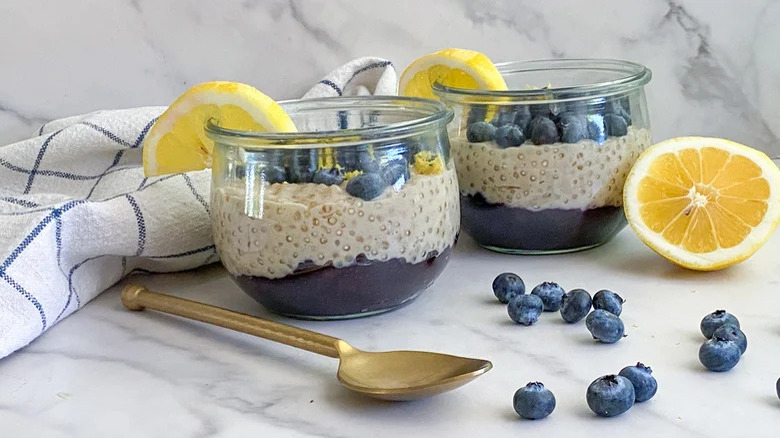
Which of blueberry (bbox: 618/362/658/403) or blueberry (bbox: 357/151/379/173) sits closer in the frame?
blueberry (bbox: 618/362/658/403)

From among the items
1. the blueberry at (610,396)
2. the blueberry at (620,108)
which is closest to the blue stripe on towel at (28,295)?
the blueberry at (610,396)

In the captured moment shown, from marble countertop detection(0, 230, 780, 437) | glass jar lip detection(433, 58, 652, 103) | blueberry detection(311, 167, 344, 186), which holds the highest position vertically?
glass jar lip detection(433, 58, 652, 103)

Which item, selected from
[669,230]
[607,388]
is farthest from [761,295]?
[607,388]

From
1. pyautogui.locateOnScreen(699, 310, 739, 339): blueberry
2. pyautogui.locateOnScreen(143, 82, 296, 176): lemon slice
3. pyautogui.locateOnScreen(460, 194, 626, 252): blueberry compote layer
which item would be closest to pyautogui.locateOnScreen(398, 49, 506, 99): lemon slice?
pyautogui.locateOnScreen(460, 194, 626, 252): blueberry compote layer

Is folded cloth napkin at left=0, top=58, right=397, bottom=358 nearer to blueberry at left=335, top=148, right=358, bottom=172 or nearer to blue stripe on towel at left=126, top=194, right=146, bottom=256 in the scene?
blue stripe on towel at left=126, top=194, right=146, bottom=256

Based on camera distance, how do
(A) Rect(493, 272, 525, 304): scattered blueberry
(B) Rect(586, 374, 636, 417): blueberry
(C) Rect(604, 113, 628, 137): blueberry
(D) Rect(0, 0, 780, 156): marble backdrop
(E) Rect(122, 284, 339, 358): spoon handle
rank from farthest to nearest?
(D) Rect(0, 0, 780, 156): marble backdrop → (C) Rect(604, 113, 628, 137): blueberry → (A) Rect(493, 272, 525, 304): scattered blueberry → (E) Rect(122, 284, 339, 358): spoon handle → (B) Rect(586, 374, 636, 417): blueberry

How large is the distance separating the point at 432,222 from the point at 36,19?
0.57 metres

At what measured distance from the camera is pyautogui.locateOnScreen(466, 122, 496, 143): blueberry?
92 centimetres

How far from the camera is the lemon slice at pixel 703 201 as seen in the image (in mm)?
877

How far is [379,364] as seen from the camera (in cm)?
67

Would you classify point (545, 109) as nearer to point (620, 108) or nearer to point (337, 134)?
point (620, 108)

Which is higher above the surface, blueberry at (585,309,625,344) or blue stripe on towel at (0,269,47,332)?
blue stripe on towel at (0,269,47,332)

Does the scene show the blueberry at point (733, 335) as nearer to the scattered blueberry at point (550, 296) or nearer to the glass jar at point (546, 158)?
the scattered blueberry at point (550, 296)

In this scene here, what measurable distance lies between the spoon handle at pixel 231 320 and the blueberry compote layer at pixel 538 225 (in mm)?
297
